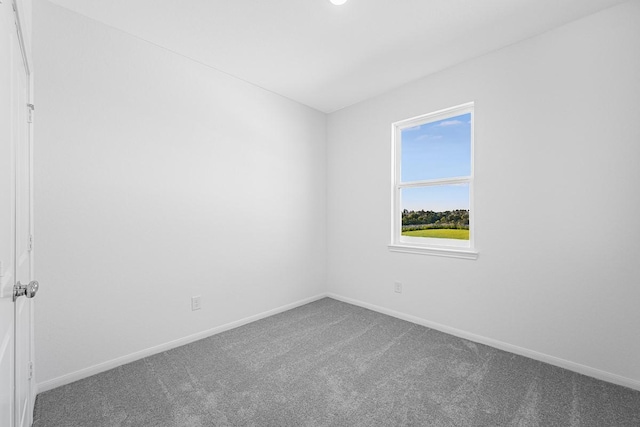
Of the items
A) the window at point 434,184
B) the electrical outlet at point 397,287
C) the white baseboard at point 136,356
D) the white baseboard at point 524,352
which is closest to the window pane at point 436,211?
the window at point 434,184

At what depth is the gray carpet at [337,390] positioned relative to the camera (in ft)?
5.55

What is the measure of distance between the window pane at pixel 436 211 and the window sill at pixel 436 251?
19 centimetres

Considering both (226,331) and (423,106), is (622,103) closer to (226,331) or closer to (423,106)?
(423,106)

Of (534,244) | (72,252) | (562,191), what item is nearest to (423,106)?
(562,191)

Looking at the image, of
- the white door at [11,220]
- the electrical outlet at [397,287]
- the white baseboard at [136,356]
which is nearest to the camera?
the white door at [11,220]

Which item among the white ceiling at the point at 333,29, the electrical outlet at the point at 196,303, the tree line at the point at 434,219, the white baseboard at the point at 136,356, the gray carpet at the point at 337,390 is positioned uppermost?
the white ceiling at the point at 333,29

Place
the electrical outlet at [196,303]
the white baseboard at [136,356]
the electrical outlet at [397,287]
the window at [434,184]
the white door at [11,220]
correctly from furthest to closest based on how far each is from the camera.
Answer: the electrical outlet at [397,287], the window at [434,184], the electrical outlet at [196,303], the white baseboard at [136,356], the white door at [11,220]

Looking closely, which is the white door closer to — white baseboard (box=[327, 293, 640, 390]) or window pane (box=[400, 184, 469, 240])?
white baseboard (box=[327, 293, 640, 390])

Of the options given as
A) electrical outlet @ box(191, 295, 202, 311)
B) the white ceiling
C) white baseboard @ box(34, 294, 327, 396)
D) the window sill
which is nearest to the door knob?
white baseboard @ box(34, 294, 327, 396)

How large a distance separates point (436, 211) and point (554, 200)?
1.04 m

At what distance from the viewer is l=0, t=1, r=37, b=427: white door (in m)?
1.01

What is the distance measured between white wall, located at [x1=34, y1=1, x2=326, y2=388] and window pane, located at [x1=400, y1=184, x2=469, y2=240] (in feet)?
4.88

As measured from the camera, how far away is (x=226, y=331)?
2916mm

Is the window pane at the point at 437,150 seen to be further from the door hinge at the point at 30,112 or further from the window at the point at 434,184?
the door hinge at the point at 30,112
